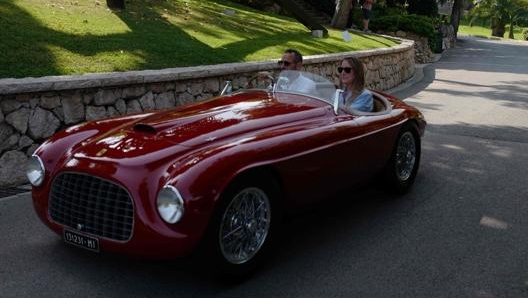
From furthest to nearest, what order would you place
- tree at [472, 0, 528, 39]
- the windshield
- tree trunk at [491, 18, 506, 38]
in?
tree trunk at [491, 18, 506, 38], tree at [472, 0, 528, 39], the windshield

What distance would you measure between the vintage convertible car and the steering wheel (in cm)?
67

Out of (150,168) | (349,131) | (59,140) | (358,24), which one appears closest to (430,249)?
(349,131)

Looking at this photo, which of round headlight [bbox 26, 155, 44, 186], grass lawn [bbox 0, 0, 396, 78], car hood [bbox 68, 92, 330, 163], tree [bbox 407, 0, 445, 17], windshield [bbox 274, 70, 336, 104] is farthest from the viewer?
tree [bbox 407, 0, 445, 17]

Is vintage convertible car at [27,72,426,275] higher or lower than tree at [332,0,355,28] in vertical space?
lower

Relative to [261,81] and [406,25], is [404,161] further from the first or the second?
[406,25]

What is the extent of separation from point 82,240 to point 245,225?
1.06 meters

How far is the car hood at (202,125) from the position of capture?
3936 mm

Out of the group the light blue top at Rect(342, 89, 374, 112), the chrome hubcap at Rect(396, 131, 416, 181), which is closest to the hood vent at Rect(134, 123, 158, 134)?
the light blue top at Rect(342, 89, 374, 112)

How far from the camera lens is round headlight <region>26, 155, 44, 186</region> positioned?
4125 millimetres

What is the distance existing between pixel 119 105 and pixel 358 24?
66.5 ft

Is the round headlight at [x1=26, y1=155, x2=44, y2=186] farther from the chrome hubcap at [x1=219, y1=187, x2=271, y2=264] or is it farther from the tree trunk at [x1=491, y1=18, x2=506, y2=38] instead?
the tree trunk at [x1=491, y1=18, x2=506, y2=38]

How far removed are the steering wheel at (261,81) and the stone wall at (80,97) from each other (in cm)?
166

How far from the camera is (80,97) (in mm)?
6578

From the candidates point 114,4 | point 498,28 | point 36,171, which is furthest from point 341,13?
point 498,28
